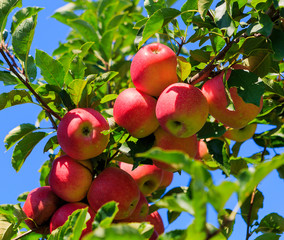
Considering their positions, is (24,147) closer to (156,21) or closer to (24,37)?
(24,37)

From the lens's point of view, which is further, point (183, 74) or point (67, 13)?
point (67, 13)

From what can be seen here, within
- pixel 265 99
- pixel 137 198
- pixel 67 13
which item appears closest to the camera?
pixel 137 198

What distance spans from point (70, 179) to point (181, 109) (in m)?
0.58

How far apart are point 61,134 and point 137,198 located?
1.40ft

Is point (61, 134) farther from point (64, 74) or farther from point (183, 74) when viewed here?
point (183, 74)

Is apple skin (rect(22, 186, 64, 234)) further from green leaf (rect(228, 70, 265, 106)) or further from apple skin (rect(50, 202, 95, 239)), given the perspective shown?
green leaf (rect(228, 70, 265, 106))

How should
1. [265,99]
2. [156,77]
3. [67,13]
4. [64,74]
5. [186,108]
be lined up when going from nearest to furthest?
[186,108] → [156,77] → [64,74] → [265,99] → [67,13]

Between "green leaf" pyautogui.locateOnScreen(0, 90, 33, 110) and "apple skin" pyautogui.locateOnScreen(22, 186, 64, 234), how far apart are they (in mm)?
418

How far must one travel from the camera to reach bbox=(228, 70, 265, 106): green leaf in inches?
63.2

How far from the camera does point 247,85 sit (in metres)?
1.62

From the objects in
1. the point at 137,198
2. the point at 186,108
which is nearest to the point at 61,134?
the point at 137,198

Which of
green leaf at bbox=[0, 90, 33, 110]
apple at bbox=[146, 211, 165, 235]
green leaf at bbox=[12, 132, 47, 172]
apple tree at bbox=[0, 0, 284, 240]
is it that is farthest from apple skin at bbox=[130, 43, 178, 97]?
apple at bbox=[146, 211, 165, 235]

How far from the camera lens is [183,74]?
68.1 inches

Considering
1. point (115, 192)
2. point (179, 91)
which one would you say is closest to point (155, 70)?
point (179, 91)
